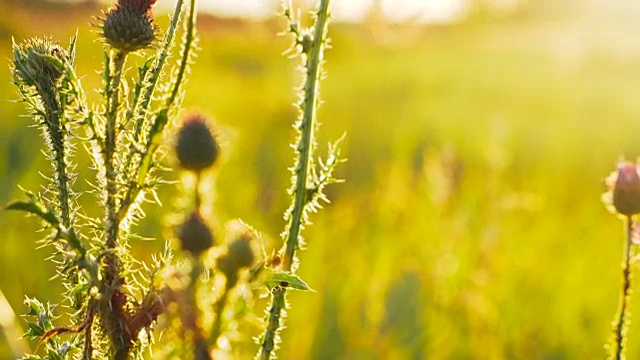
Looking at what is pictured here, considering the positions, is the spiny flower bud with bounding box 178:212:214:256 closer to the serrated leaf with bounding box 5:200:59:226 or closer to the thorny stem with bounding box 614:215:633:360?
the serrated leaf with bounding box 5:200:59:226

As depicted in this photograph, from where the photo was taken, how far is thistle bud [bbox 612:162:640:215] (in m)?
0.84

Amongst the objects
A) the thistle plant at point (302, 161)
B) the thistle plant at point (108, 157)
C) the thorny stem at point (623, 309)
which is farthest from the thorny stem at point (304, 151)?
the thorny stem at point (623, 309)

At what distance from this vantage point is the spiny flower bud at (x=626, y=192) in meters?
0.84

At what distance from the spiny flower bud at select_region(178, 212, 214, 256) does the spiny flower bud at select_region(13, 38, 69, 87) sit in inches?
8.3

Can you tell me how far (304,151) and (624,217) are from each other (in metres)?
0.38

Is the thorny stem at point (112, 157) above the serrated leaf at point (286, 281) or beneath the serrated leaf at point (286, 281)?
above

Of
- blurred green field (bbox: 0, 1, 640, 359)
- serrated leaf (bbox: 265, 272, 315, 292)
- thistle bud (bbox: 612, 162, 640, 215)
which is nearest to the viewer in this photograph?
serrated leaf (bbox: 265, 272, 315, 292)

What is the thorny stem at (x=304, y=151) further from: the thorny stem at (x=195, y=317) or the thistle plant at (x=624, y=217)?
the thistle plant at (x=624, y=217)

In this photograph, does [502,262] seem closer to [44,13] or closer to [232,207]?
[232,207]

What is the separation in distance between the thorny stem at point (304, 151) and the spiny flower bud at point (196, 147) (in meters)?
0.07

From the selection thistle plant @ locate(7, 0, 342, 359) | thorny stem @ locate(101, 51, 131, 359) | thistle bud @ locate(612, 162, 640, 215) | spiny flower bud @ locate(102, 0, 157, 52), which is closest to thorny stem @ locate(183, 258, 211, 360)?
thistle plant @ locate(7, 0, 342, 359)

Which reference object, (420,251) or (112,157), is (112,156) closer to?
(112,157)

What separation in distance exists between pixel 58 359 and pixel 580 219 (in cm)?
385

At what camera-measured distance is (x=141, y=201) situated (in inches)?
23.6
